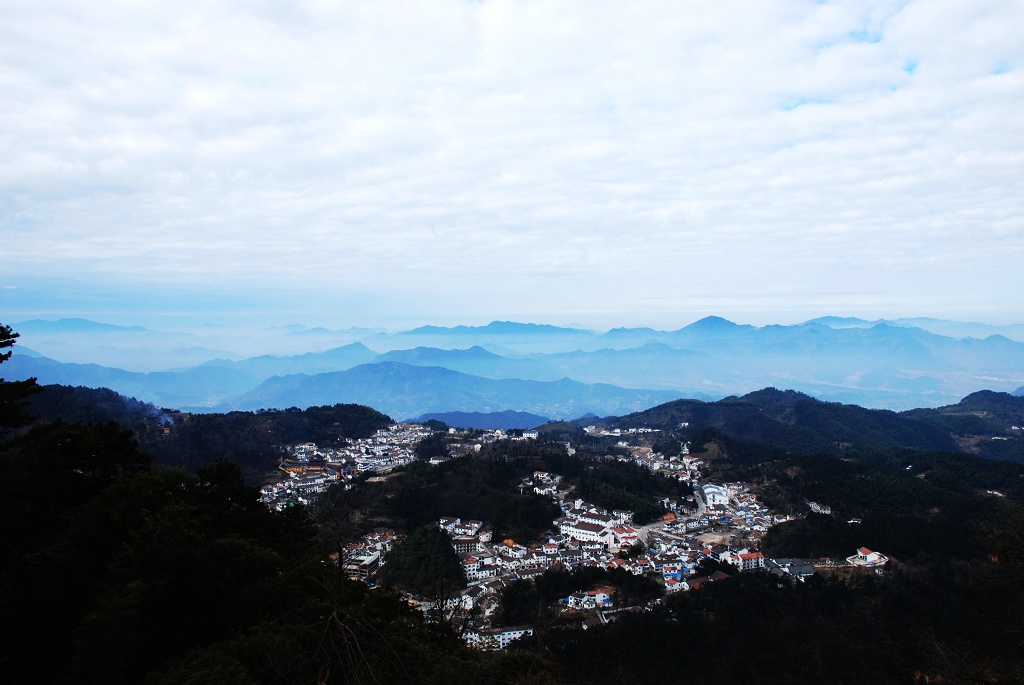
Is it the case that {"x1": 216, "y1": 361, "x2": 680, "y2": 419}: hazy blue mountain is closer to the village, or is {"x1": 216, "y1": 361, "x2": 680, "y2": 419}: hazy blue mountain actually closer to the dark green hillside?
the village

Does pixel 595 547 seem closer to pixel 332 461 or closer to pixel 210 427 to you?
pixel 332 461

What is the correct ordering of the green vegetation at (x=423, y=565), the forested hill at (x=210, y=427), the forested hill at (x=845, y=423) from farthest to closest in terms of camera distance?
the forested hill at (x=845, y=423)
the forested hill at (x=210, y=427)
the green vegetation at (x=423, y=565)

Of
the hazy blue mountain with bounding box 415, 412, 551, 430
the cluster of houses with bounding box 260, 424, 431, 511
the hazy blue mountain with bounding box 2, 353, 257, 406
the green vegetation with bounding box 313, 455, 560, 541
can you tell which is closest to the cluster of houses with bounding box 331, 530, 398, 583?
the green vegetation with bounding box 313, 455, 560, 541

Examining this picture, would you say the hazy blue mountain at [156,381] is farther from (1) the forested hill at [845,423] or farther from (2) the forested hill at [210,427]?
(1) the forested hill at [845,423]

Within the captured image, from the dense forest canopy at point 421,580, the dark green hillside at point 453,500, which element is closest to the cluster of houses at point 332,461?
the dense forest canopy at point 421,580

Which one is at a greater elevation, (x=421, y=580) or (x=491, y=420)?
(x=421, y=580)

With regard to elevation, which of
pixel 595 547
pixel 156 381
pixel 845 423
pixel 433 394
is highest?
pixel 156 381

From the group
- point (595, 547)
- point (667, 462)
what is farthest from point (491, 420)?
point (595, 547)
